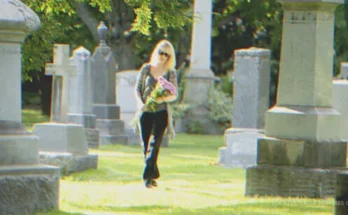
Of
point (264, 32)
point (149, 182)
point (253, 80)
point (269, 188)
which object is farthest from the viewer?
point (264, 32)

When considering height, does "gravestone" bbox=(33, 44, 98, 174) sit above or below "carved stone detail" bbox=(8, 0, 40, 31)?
below

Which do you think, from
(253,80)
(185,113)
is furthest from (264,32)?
(253,80)

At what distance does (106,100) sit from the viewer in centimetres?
2575

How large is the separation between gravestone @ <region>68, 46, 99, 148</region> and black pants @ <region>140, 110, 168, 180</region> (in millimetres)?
9966

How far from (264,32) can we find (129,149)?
797 inches

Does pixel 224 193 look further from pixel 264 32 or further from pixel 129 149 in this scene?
pixel 264 32

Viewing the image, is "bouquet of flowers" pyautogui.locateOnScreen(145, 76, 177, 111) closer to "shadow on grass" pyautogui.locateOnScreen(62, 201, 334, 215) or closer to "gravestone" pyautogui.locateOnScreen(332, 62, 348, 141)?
"shadow on grass" pyautogui.locateOnScreen(62, 201, 334, 215)

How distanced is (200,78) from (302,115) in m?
22.5

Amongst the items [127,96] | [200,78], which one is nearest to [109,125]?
[127,96]

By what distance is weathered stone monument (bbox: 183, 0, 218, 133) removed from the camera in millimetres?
33812

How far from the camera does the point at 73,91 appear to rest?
2319cm

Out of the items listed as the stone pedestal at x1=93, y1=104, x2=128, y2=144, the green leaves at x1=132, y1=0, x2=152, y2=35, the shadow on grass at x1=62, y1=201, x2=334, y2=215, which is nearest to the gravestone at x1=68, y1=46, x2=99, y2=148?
the stone pedestal at x1=93, y1=104, x2=128, y2=144

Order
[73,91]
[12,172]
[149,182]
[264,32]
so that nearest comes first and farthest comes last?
[12,172]
[149,182]
[73,91]
[264,32]

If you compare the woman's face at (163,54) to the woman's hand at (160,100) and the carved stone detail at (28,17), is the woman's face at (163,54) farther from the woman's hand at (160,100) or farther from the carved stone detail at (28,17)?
the carved stone detail at (28,17)
